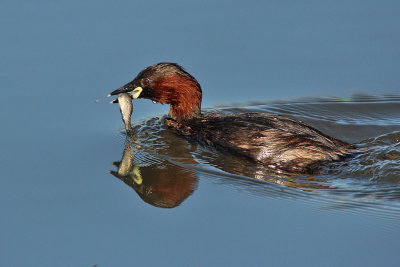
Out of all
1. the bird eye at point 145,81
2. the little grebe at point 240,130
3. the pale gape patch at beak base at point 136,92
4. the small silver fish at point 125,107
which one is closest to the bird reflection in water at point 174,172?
the little grebe at point 240,130

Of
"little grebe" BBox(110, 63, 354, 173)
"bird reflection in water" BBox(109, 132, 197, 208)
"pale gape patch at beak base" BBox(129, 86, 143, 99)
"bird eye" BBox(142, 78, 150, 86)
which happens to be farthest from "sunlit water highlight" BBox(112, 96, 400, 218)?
"bird eye" BBox(142, 78, 150, 86)

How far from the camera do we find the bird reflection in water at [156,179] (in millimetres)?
7848

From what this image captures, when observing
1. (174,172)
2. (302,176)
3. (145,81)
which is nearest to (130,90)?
(145,81)

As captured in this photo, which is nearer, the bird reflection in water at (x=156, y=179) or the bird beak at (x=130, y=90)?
the bird reflection in water at (x=156, y=179)

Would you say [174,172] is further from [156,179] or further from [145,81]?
[145,81]

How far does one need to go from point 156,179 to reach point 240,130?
4.37 ft

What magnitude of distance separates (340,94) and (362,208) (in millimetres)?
3712

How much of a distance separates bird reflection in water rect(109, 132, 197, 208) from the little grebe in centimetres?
78

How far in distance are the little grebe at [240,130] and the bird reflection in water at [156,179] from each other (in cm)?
78

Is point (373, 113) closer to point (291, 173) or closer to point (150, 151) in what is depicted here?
point (291, 173)

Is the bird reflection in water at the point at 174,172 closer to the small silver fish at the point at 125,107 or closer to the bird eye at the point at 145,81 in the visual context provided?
the small silver fish at the point at 125,107

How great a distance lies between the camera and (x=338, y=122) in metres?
10.2

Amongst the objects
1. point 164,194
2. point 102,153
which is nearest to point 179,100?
point 102,153

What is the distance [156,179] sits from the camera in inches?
328
